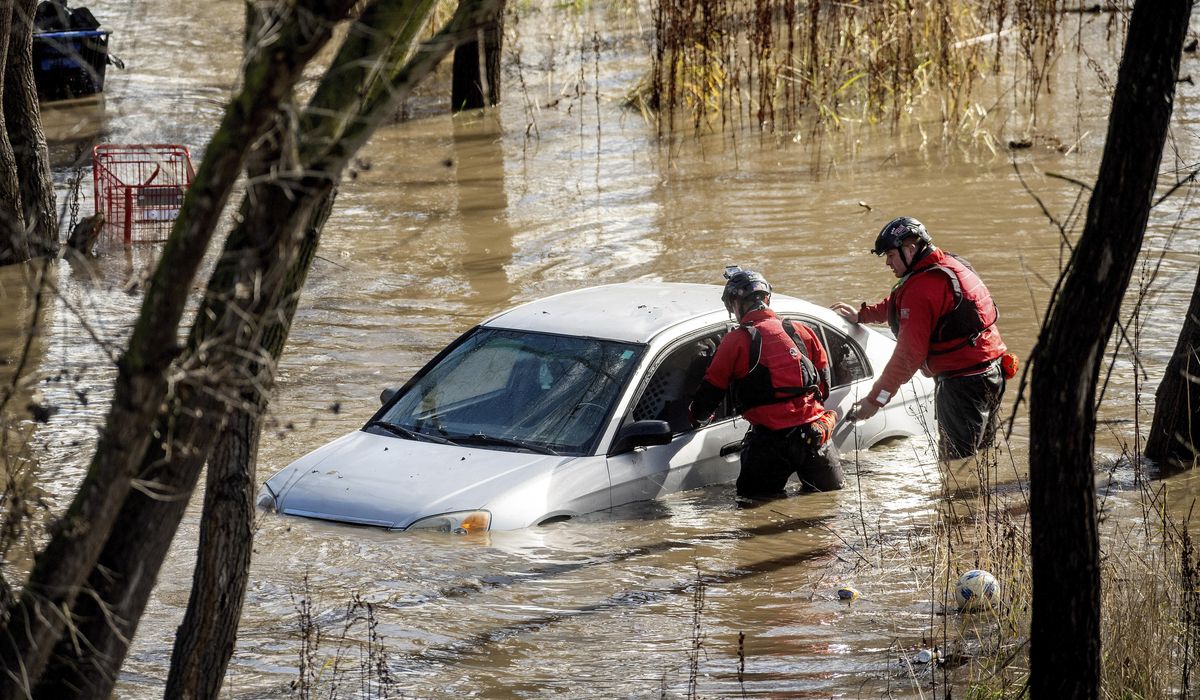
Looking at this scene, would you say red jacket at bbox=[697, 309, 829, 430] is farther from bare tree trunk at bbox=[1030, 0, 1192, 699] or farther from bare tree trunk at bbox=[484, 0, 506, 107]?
bare tree trunk at bbox=[484, 0, 506, 107]

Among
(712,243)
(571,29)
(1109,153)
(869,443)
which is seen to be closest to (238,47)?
(571,29)

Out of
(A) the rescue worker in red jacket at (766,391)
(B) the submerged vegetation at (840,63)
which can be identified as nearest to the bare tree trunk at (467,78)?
(B) the submerged vegetation at (840,63)

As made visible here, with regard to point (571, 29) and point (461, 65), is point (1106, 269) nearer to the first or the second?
point (461, 65)

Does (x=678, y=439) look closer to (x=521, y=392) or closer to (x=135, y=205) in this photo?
(x=521, y=392)

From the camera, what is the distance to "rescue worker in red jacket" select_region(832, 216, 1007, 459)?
872 centimetres

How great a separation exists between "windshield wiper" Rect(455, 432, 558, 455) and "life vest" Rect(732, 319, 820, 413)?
3.66 ft

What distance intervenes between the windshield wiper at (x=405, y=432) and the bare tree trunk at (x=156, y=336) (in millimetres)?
3943

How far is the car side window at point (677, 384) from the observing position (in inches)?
307

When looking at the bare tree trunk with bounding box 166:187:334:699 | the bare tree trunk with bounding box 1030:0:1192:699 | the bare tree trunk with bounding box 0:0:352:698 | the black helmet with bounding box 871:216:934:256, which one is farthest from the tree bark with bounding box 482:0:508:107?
the bare tree trunk with bounding box 0:0:352:698

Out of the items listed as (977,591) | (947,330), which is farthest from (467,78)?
(977,591)

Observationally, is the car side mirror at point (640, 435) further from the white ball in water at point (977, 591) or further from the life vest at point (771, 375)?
the white ball in water at point (977, 591)

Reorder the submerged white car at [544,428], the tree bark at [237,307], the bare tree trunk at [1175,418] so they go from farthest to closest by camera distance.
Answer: the bare tree trunk at [1175,418] → the submerged white car at [544,428] → the tree bark at [237,307]

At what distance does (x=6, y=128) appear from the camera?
14391 millimetres

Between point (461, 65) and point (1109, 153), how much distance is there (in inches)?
673
